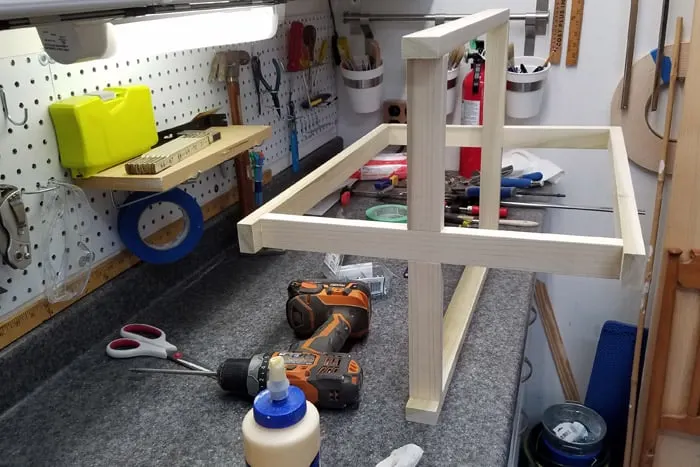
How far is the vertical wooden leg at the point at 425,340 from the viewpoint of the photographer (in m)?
0.72

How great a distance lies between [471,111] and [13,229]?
4.06 feet

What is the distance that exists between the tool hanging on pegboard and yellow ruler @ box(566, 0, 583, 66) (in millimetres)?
1401

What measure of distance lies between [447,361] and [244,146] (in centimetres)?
54

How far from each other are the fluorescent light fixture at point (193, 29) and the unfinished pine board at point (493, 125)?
0.38 meters

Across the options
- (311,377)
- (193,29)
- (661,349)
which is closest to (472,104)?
(661,349)

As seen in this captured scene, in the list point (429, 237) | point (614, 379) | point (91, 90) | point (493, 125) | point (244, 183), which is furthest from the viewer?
point (614, 379)

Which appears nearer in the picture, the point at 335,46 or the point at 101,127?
the point at 101,127

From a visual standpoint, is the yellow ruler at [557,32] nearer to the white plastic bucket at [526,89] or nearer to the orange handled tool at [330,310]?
the white plastic bucket at [526,89]

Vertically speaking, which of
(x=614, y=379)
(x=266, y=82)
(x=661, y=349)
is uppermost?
(x=266, y=82)

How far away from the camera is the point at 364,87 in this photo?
5.65ft

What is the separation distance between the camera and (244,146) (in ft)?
3.66

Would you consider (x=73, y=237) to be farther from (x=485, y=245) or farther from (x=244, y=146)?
(x=485, y=245)

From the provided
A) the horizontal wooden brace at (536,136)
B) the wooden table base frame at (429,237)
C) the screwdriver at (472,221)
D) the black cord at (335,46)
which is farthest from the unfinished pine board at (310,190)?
the black cord at (335,46)

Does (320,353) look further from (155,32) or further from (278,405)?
(155,32)
